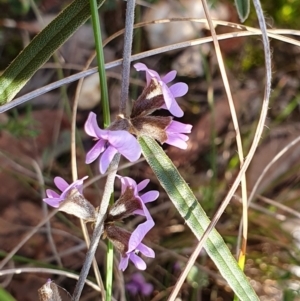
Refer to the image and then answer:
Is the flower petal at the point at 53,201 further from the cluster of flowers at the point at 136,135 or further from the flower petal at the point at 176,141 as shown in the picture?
the flower petal at the point at 176,141

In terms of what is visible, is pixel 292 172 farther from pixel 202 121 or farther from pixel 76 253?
pixel 76 253

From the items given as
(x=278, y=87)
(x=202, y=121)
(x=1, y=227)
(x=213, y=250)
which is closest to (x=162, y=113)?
(x=202, y=121)

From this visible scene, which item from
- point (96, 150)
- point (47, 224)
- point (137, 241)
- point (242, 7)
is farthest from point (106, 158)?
point (47, 224)

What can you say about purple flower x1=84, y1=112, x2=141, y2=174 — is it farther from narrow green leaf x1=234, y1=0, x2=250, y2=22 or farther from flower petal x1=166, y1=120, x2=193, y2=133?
narrow green leaf x1=234, y1=0, x2=250, y2=22

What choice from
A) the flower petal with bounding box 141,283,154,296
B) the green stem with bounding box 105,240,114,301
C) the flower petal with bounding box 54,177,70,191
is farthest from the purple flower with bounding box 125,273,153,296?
the flower petal with bounding box 54,177,70,191

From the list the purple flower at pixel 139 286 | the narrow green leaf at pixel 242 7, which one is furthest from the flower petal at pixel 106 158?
the purple flower at pixel 139 286

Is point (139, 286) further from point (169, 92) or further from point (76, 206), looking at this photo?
point (169, 92)
